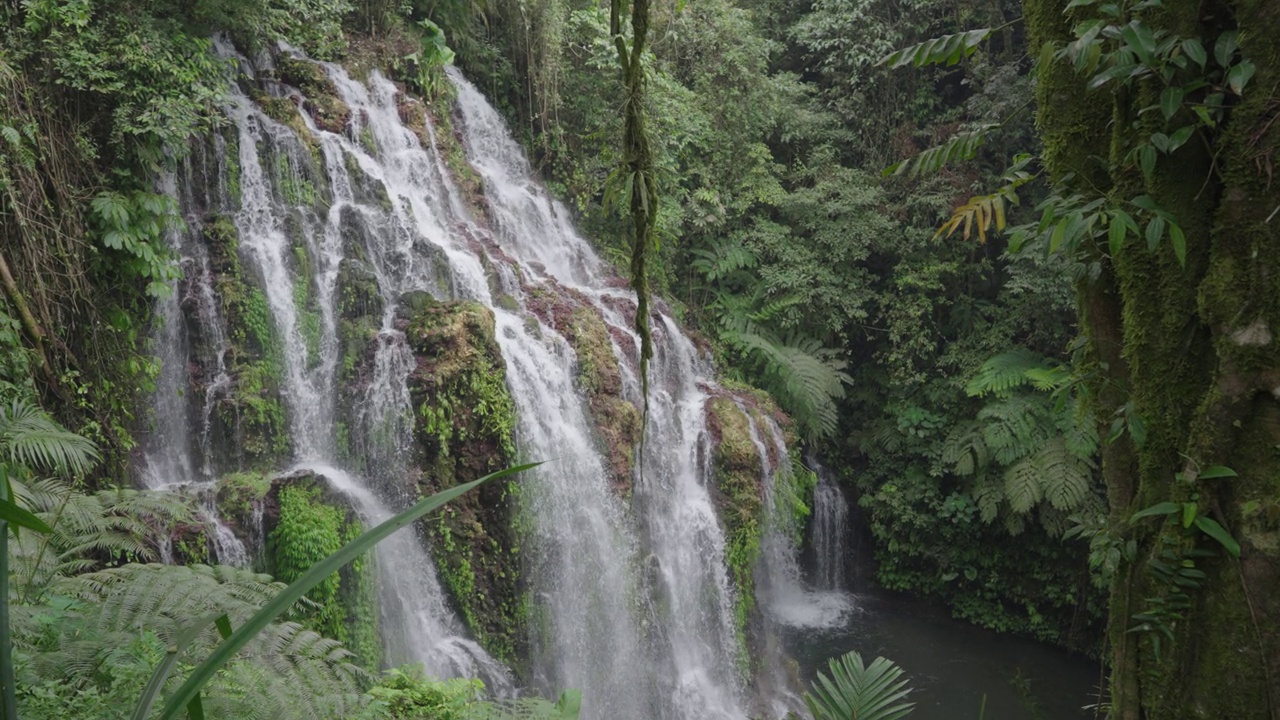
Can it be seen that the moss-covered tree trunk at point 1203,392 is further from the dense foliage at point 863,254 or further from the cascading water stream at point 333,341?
the dense foliage at point 863,254

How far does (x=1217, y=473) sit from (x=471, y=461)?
18.9 ft

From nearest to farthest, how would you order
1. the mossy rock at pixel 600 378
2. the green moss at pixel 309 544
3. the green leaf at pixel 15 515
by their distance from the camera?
the green leaf at pixel 15 515 < the green moss at pixel 309 544 < the mossy rock at pixel 600 378

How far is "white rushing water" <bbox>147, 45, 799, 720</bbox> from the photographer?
6.54 metres

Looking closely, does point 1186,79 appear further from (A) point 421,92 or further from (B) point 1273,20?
(A) point 421,92

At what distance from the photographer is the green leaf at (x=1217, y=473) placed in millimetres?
1739

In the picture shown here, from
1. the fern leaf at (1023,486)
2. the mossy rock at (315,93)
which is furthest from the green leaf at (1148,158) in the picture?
the mossy rock at (315,93)

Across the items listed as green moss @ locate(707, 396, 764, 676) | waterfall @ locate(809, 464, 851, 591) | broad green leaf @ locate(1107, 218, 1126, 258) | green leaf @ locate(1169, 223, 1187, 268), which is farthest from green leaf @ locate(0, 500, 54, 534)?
waterfall @ locate(809, 464, 851, 591)

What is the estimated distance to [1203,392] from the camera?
1.90 m

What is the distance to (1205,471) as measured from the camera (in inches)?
70.2

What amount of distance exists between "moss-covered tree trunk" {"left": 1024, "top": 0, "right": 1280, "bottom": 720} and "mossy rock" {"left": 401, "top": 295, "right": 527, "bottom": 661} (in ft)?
17.6

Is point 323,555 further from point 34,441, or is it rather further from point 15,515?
point 15,515

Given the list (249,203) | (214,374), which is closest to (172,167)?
(249,203)

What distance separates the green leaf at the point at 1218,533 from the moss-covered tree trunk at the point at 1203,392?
0.03m

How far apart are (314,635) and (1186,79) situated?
358 centimetres
